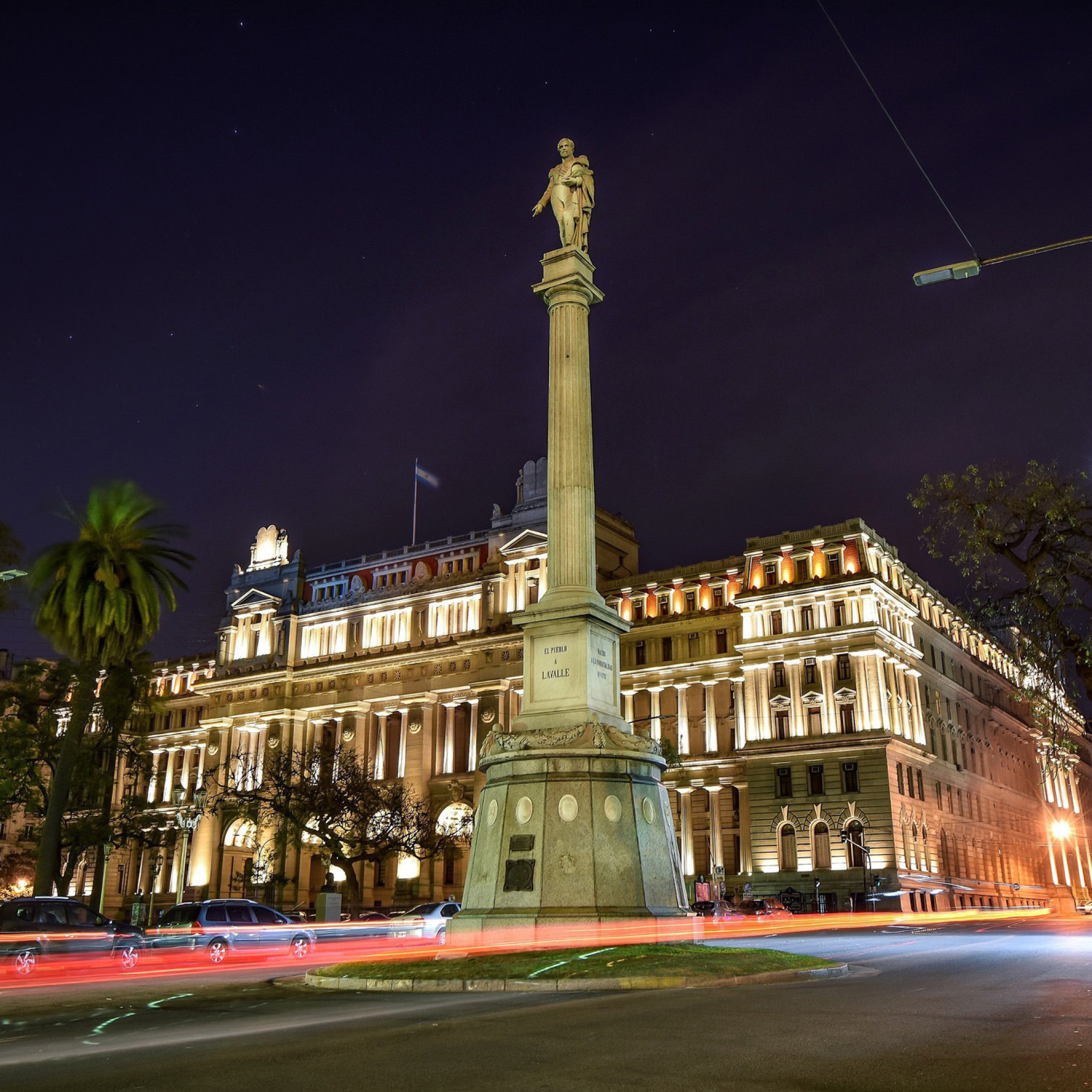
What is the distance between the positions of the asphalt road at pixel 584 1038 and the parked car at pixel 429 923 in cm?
1909

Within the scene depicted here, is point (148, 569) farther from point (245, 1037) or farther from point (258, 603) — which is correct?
point (258, 603)

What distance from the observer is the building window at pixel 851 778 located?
66.4 meters

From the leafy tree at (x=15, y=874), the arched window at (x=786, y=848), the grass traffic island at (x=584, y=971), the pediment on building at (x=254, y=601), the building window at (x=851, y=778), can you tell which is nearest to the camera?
the grass traffic island at (x=584, y=971)

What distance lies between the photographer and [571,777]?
22297 millimetres

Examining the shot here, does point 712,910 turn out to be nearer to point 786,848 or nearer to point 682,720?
point 786,848

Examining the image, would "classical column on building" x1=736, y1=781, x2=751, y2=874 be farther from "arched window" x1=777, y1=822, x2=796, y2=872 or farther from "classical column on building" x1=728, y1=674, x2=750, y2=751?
"classical column on building" x1=728, y1=674, x2=750, y2=751

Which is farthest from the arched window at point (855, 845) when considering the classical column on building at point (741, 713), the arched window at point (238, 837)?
the arched window at point (238, 837)

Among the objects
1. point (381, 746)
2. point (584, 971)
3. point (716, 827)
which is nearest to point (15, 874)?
point (381, 746)

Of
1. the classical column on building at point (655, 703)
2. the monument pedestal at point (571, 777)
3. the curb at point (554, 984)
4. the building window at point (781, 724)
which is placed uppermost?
the classical column on building at point (655, 703)

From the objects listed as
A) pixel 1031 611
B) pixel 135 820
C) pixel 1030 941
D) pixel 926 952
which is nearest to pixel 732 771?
pixel 135 820

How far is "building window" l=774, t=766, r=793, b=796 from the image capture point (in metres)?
69.1

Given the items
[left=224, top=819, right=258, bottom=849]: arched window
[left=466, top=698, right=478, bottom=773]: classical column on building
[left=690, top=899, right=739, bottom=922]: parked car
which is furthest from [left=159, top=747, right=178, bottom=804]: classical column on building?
[left=690, top=899, right=739, bottom=922]: parked car

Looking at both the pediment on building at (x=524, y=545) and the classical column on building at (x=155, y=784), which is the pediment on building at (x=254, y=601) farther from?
the pediment on building at (x=524, y=545)

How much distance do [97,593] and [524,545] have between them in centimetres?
4509
